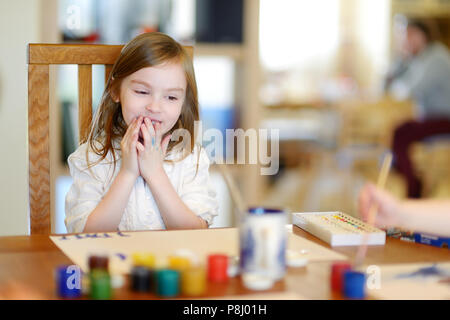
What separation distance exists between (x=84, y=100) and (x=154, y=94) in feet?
0.57

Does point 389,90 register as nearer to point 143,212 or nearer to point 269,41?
point 269,41

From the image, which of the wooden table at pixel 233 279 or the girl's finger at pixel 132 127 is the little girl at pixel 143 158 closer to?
the girl's finger at pixel 132 127

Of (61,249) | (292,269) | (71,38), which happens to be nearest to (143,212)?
(61,249)

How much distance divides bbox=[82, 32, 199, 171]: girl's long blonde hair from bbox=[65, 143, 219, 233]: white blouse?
0.02 meters

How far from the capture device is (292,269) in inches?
32.5

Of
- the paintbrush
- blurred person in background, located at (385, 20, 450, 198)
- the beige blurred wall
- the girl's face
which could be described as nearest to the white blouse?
the girl's face

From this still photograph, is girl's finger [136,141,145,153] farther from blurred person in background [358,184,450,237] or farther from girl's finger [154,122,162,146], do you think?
blurred person in background [358,184,450,237]

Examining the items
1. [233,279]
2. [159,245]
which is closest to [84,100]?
[159,245]

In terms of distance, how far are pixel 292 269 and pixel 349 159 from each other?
136 inches

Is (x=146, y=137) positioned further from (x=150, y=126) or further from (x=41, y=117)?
(x=41, y=117)

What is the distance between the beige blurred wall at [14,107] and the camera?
2150 millimetres

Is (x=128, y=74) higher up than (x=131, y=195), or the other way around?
(x=128, y=74)

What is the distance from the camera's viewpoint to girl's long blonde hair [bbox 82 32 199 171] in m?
1.19

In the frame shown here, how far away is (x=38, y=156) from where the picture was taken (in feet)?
4.03
